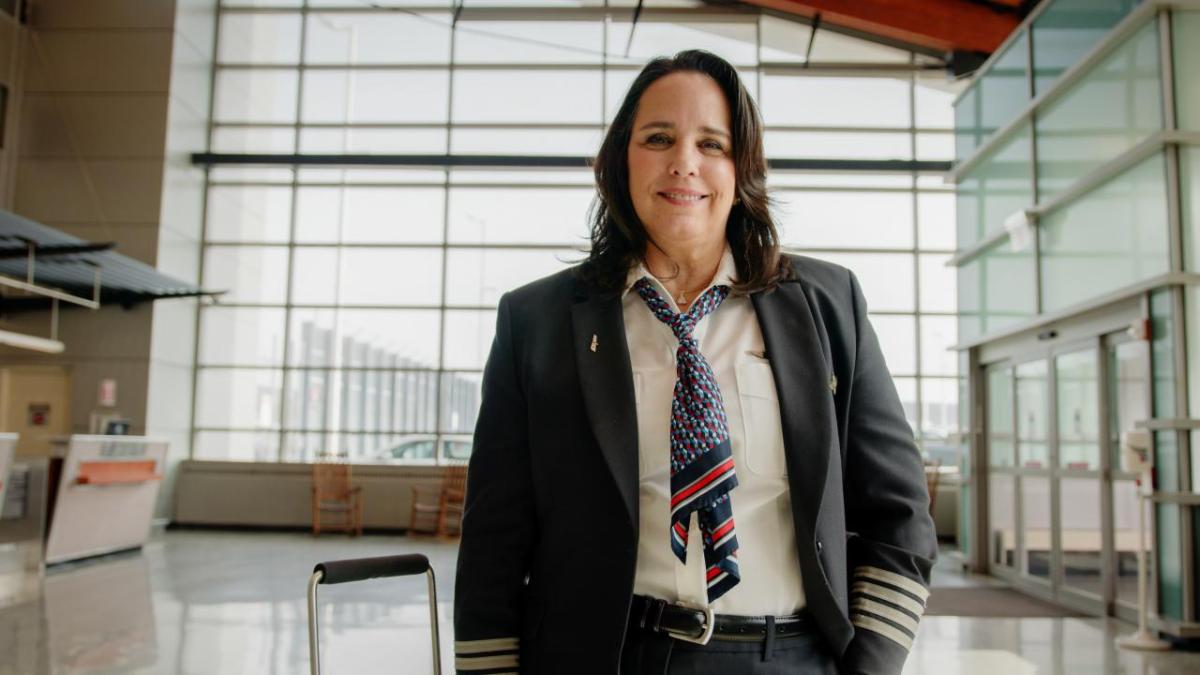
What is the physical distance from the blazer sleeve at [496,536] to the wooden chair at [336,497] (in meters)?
10.3

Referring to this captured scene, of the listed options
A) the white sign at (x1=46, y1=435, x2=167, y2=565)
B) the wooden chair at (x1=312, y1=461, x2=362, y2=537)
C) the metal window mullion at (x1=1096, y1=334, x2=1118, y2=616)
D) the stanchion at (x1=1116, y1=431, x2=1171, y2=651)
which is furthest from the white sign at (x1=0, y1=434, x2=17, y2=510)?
the metal window mullion at (x1=1096, y1=334, x2=1118, y2=616)

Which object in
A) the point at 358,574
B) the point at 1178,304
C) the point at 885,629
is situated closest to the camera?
the point at 885,629

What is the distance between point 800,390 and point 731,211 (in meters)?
0.31

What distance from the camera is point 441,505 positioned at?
1070 centimetres

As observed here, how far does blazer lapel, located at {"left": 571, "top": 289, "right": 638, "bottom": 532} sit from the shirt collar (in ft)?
0.12

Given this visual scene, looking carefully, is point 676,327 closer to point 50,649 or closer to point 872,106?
point 50,649

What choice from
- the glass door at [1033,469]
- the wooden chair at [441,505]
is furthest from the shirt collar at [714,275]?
the wooden chair at [441,505]

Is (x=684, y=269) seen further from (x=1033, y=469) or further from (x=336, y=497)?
(x=336, y=497)

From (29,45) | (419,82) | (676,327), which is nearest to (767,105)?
(419,82)

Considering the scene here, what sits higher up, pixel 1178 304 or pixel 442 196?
pixel 442 196

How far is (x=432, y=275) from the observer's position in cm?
1244

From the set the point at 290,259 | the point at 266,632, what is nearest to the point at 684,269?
the point at 266,632

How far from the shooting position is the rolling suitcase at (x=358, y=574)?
1643 mm

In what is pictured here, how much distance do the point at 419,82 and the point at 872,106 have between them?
631cm
